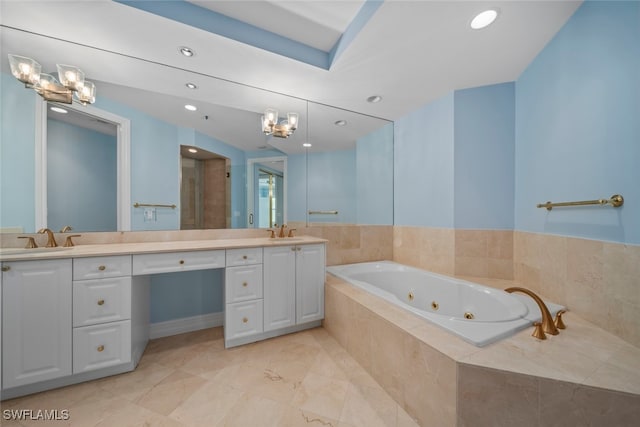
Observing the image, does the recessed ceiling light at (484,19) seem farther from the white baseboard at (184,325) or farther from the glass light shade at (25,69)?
the white baseboard at (184,325)

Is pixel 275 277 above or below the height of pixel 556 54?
below

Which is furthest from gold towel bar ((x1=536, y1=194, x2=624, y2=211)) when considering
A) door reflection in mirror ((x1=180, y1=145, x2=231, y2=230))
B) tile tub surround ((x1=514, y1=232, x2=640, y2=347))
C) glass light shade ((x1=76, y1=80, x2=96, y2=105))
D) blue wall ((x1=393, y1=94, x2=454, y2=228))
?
glass light shade ((x1=76, y1=80, x2=96, y2=105))

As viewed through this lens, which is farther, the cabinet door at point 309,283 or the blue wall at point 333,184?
the blue wall at point 333,184

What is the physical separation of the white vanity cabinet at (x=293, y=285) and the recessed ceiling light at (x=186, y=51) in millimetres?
1507

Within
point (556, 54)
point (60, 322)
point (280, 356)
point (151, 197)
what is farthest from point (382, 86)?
point (60, 322)

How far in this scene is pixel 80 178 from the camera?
1603 millimetres

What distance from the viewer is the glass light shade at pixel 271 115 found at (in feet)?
7.07

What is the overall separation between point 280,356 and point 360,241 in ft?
4.71

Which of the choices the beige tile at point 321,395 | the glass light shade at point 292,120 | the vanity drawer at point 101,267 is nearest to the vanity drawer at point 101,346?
the vanity drawer at point 101,267

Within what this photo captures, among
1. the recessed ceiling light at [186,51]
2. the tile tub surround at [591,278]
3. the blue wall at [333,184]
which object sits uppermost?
the recessed ceiling light at [186,51]

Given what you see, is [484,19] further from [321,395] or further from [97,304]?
[97,304]

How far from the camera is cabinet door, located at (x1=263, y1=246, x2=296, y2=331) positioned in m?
1.85

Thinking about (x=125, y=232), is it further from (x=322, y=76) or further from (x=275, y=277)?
(x=322, y=76)

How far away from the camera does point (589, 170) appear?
1.29 m
